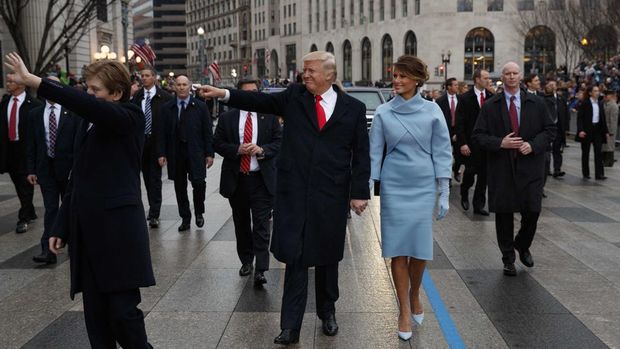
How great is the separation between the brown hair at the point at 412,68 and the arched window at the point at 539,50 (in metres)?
69.9

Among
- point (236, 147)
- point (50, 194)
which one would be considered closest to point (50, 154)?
point (50, 194)

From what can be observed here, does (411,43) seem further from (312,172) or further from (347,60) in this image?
(312,172)

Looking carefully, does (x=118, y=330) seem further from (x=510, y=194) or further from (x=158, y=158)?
(x=158, y=158)

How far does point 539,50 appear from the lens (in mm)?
79188

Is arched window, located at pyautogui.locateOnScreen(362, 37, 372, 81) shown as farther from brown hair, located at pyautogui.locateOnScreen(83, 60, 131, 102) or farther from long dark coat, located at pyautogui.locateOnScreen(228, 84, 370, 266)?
brown hair, located at pyautogui.locateOnScreen(83, 60, 131, 102)

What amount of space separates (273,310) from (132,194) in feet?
7.33

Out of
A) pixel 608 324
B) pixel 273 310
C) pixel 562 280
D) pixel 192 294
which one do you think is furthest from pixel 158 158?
pixel 608 324

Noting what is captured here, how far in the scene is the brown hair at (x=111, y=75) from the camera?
4.13 m

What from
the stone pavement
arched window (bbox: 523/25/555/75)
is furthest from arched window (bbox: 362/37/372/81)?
the stone pavement

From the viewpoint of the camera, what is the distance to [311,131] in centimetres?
512

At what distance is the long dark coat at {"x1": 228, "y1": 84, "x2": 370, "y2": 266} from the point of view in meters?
5.10

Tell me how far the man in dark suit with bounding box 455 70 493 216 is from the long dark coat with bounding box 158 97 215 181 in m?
4.05

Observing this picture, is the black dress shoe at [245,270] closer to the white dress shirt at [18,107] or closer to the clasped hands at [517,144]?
the clasped hands at [517,144]

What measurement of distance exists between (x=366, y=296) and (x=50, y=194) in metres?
4.02
